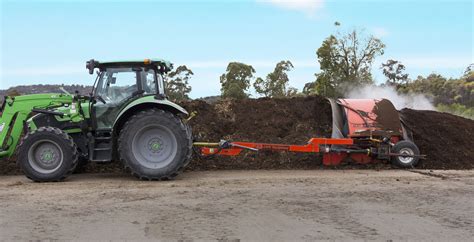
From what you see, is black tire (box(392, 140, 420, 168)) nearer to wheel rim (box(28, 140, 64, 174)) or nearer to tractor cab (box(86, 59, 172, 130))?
tractor cab (box(86, 59, 172, 130))

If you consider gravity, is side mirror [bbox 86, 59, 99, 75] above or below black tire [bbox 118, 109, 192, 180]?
above

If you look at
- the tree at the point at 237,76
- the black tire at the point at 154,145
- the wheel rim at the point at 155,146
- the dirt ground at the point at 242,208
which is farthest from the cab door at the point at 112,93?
the tree at the point at 237,76

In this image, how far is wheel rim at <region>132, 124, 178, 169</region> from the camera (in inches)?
354

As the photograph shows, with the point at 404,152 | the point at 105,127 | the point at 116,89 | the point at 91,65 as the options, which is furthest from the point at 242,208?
the point at 404,152

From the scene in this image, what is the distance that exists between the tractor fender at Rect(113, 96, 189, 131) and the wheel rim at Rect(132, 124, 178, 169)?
1.51 ft

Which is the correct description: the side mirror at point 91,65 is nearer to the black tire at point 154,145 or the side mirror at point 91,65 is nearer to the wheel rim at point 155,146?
the black tire at point 154,145

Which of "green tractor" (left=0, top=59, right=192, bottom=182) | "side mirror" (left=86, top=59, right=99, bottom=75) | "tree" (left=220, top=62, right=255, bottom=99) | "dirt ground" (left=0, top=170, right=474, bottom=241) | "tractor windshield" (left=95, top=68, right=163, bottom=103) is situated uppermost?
"tree" (left=220, top=62, right=255, bottom=99)

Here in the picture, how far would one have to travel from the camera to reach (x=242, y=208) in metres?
6.32

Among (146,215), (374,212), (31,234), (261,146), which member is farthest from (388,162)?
(31,234)

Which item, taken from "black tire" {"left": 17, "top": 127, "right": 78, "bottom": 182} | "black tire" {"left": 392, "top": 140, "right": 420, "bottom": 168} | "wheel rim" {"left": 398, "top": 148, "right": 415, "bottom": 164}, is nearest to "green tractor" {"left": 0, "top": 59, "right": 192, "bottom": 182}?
"black tire" {"left": 17, "top": 127, "right": 78, "bottom": 182}

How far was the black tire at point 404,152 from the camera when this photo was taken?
35.9ft

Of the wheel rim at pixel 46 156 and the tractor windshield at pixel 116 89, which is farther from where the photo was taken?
the tractor windshield at pixel 116 89

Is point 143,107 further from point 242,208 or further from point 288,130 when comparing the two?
point 288,130

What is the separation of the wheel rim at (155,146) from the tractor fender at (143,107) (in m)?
0.46
